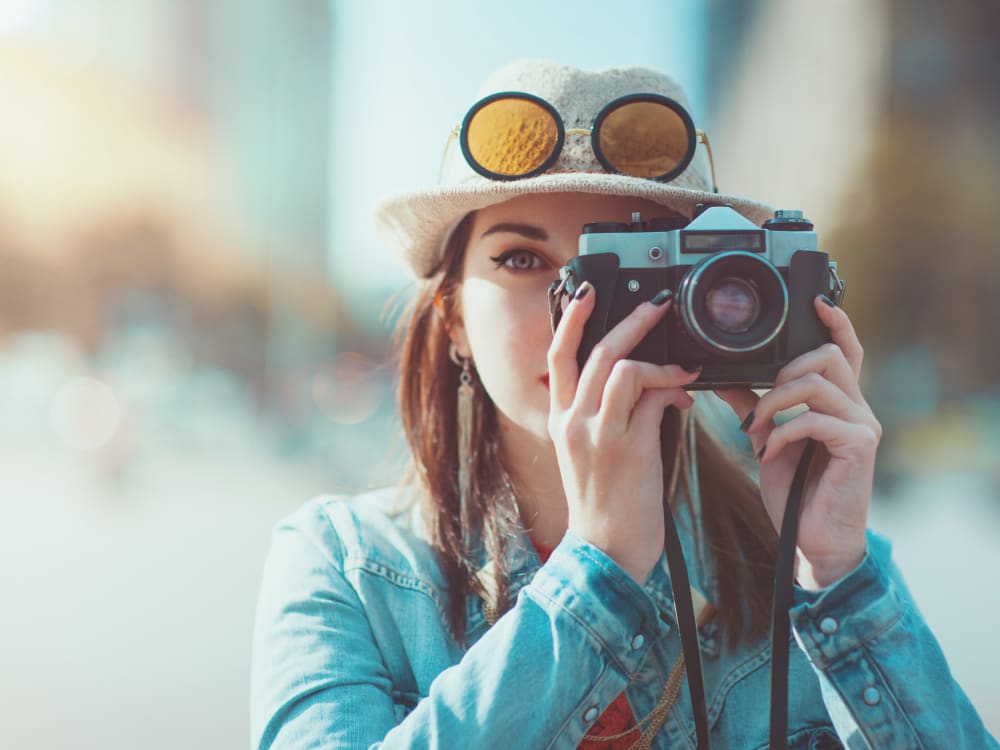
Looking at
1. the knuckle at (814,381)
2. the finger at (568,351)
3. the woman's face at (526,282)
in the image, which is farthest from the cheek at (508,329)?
the knuckle at (814,381)

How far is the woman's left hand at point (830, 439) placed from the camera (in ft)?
4.56

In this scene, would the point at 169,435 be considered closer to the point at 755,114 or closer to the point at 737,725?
the point at 755,114

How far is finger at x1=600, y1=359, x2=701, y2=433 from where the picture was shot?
52.9 inches

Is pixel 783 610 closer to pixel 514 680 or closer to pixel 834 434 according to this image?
pixel 834 434

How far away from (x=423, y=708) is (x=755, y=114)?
2939cm

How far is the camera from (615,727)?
165cm

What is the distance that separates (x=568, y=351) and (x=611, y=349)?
0.22 ft

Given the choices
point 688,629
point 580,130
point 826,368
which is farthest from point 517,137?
point 688,629

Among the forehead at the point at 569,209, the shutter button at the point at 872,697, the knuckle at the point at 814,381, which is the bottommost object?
the shutter button at the point at 872,697

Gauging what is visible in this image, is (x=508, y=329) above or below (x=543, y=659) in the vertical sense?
above

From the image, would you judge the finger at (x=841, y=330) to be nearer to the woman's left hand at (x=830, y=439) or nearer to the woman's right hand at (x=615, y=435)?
the woman's left hand at (x=830, y=439)

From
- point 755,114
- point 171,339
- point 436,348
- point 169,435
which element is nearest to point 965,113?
point 755,114

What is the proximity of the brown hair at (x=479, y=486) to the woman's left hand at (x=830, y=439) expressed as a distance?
12.4 inches

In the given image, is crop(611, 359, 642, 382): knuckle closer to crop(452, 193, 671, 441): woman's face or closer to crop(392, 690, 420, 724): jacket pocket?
crop(452, 193, 671, 441): woman's face
